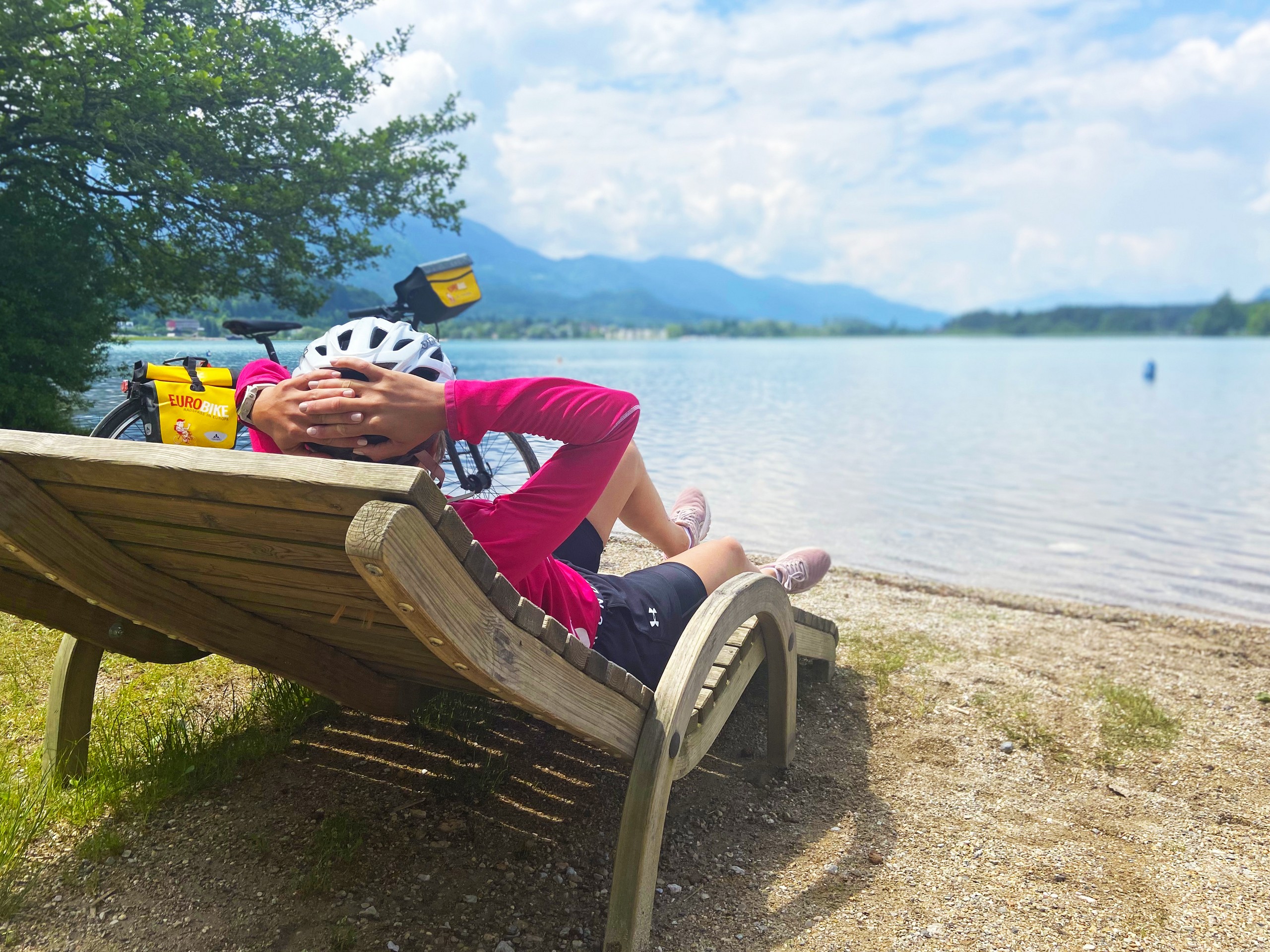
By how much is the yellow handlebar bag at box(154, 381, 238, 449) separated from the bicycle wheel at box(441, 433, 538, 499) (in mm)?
1193

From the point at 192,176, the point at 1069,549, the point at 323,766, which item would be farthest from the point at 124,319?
the point at 1069,549

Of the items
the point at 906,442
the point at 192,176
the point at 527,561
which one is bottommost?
the point at 906,442

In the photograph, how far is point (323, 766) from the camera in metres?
3.19

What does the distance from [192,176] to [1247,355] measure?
108796 millimetres

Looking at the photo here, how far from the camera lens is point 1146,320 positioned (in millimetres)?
147250

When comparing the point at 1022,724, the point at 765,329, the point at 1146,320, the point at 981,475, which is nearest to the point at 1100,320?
the point at 1146,320

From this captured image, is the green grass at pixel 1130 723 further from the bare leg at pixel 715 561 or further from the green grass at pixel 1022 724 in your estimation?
the bare leg at pixel 715 561

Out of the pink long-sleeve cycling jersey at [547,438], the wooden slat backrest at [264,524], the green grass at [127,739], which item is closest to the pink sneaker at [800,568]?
the wooden slat backrest at [264,524]

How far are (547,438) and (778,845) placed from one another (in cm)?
183

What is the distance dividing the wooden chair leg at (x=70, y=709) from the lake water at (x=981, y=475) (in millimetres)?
2216

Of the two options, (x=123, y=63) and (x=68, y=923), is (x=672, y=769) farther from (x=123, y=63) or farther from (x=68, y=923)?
(x=123, y=63)

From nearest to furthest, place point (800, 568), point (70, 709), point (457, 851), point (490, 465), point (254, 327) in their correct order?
1. point (457, 851)
2. point (70, 709)
3. point (800, 568)
4. point (254, 327)
5. point (490, 465)

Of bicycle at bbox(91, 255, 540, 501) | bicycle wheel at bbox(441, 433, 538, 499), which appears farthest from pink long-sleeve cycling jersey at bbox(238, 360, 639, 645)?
bicycle wheel at bbox(441, 433, 538, 499)

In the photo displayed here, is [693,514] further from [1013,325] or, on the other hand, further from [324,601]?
[1013,325]
